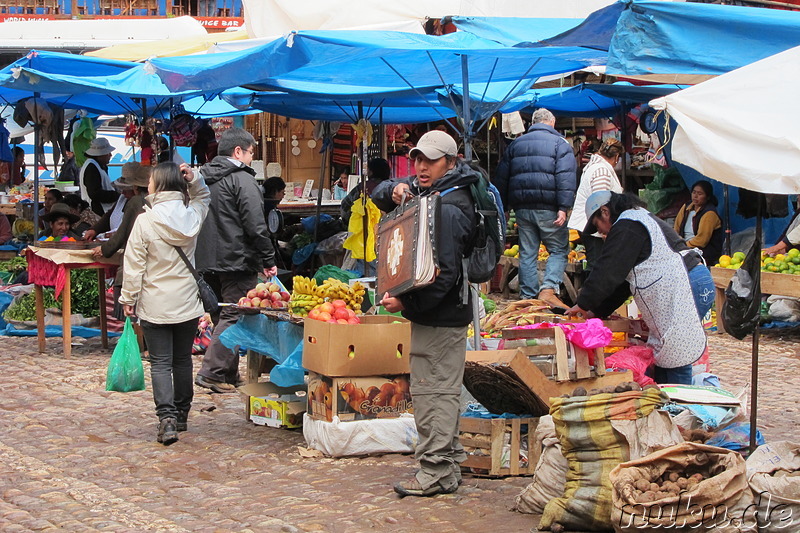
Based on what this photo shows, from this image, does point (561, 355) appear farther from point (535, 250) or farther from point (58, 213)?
point (58, 213)

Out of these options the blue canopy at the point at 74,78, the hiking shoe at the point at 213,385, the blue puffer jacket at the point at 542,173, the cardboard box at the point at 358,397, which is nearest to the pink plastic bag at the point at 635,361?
the cardboard box at the point at 358,397

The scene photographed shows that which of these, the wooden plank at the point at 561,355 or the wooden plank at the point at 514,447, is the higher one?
the wooden plank at the point at 561,355

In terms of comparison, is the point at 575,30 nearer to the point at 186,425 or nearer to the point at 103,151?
the point at 186,425

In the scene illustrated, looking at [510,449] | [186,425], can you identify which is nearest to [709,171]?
[510,449]

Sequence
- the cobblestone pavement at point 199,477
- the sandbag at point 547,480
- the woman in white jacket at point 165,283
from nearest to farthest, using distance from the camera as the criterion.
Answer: the sandbag at point 547,480 → the cobblestone pavement at point 199,477 → the woman in white jacket at point 165,283

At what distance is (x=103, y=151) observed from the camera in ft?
46.0

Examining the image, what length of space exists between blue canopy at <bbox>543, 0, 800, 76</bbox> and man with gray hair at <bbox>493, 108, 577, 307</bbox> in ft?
17.7

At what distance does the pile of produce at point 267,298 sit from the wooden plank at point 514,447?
7.63ft

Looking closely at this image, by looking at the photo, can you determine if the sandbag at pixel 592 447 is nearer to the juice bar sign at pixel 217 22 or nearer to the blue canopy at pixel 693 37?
the blue canopy at pixel 693 37

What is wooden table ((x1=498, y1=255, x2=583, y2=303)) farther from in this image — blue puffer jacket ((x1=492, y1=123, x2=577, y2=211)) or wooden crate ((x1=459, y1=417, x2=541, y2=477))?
wooden crate ((x1=459, y1=417, x2=541, y2=477))

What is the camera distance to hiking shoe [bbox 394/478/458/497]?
18.0 feet

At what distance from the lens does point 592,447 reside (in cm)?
489

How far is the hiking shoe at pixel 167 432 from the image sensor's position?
6902 millimetres

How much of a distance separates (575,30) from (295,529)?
3.86 metres
